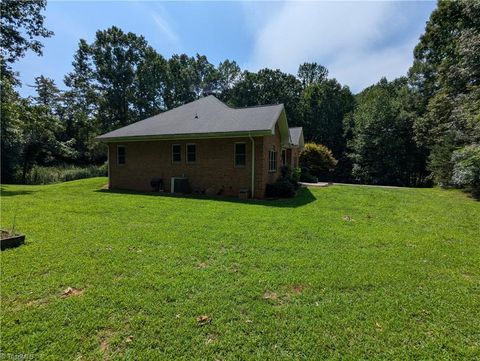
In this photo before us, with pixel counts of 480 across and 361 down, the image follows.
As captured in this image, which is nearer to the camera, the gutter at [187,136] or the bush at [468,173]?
the bush at [468,173]

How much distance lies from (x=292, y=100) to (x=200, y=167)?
28.7 m

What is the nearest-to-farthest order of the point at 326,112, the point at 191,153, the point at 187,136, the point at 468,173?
the point at 468,173
the point at 187,136
the point at 191,153
the point at 326,112

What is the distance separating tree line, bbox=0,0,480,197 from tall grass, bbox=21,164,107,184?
0.98m

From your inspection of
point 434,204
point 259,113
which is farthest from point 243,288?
point 259,113

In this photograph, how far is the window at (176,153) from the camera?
14.3 meters

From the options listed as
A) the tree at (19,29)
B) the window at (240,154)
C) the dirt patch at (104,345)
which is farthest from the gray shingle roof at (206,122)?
the dirt patch at (104,345)

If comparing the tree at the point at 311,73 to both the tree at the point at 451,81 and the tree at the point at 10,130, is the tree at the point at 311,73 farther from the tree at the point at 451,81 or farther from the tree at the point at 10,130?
the tree at the point at 10,130

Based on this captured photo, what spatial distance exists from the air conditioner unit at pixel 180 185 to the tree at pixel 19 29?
13.0 metres

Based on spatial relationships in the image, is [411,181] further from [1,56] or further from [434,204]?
[1,56]

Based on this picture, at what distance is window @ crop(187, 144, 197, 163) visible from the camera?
1390 centimetres

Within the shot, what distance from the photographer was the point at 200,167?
45.1ft

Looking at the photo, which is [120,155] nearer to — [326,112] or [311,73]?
[326,112]

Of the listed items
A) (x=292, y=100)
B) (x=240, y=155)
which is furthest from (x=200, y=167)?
(x=292, y=100)

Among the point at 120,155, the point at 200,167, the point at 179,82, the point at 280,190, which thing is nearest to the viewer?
the point at 280,190
